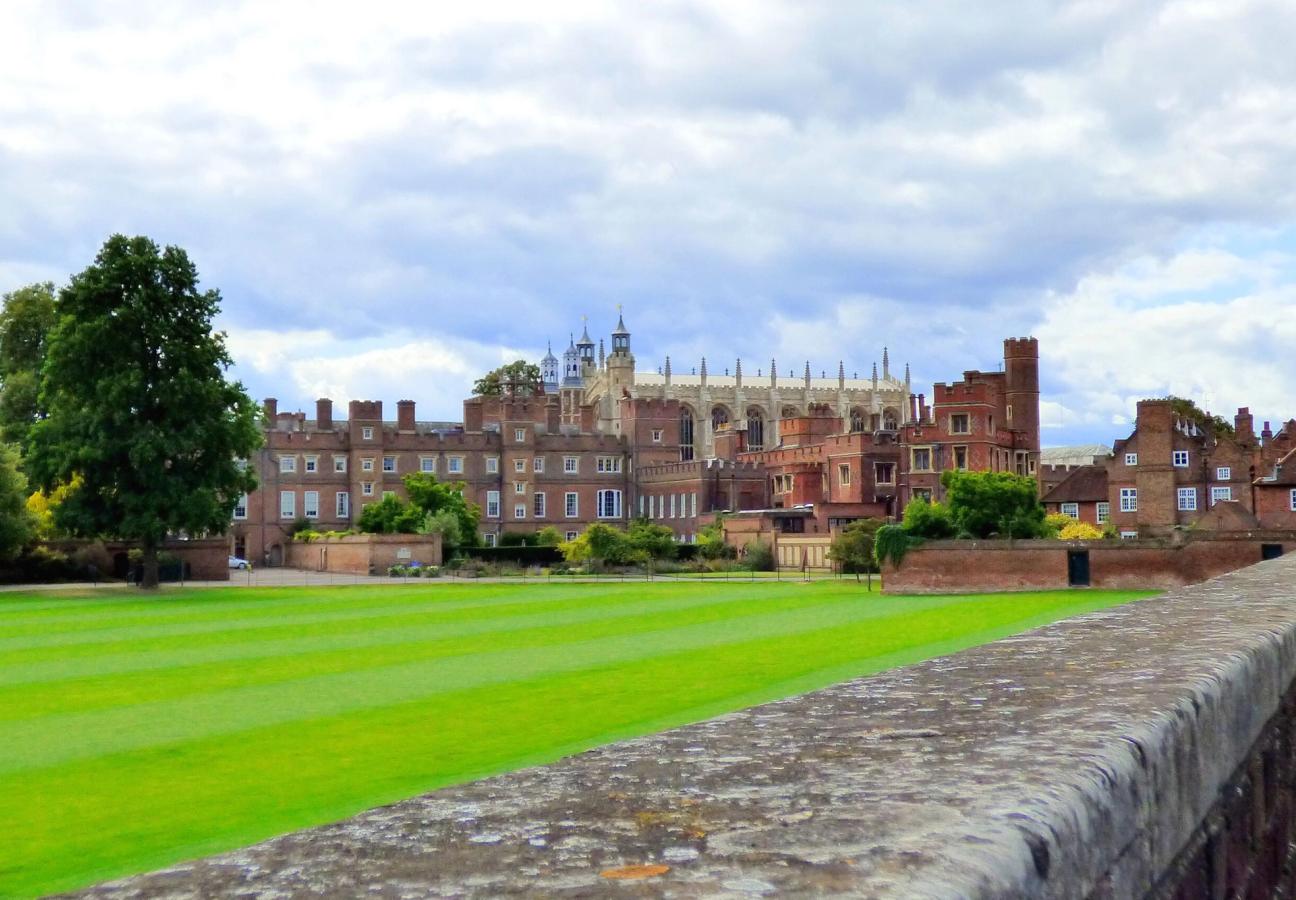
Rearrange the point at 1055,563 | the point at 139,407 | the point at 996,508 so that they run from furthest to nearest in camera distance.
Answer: the point at 996,508 → the point at 139,407 → the point at 1055,563

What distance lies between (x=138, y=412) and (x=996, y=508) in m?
36.1

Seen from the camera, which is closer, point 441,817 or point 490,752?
point 441,817

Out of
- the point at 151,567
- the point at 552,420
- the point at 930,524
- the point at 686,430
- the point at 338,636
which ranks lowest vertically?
the point at 338,636

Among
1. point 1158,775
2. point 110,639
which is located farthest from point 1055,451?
point 1158,775

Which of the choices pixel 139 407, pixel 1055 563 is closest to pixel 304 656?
pixel 139 407

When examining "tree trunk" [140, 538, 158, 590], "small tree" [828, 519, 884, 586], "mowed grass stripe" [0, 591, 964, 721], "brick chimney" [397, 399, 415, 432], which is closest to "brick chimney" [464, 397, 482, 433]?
"brick chimney" [397, 399, 415, 432]

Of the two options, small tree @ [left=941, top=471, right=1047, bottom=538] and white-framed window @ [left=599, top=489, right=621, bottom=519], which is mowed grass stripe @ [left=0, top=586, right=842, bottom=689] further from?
white-framed window @ [left=599, top=489, right=621, bottom=519]

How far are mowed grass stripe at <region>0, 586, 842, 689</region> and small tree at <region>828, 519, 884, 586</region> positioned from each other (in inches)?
634

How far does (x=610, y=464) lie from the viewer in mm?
98875

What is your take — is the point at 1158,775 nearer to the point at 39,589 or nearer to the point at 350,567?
the point at 39,589

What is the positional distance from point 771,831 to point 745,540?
243 feet

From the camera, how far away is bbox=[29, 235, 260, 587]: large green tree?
5003 cm

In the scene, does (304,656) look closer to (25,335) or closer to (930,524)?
(930,524)

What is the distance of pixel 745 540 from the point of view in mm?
76375
